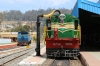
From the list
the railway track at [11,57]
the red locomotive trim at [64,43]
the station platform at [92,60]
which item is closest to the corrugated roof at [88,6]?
the red locomotive trim at [64,43]

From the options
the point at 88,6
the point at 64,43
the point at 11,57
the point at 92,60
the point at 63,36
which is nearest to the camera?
the point at 92,60

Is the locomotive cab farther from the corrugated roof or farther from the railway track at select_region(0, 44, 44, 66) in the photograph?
the corrugated roof

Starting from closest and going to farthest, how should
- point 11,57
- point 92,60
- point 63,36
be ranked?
point 92,60 → point 63,36 → point 11,57

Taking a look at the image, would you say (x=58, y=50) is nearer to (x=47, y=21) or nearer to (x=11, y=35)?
(x=47, y=21)

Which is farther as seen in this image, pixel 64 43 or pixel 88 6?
pixel 88 6

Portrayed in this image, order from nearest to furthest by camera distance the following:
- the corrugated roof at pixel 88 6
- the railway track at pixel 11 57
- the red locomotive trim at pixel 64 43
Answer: the railway track at pixel 11 57 → the red locomotive trim at pixel 64 43 → the corrugated roof at pixel 88 6

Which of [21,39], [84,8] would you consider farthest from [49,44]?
[21,39]

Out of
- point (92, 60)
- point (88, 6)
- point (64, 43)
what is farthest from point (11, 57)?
point (92, 60)

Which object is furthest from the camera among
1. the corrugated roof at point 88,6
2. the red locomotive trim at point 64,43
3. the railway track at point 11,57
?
the corrugated roof at point 88,6

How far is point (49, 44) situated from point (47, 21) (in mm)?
1902

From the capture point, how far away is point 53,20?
19.7m

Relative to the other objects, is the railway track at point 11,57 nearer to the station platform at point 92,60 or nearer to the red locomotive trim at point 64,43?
the red locomotive trim at point 64,43

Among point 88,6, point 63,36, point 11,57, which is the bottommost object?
point 11,57

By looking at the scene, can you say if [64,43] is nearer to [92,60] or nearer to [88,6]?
[92,60]
